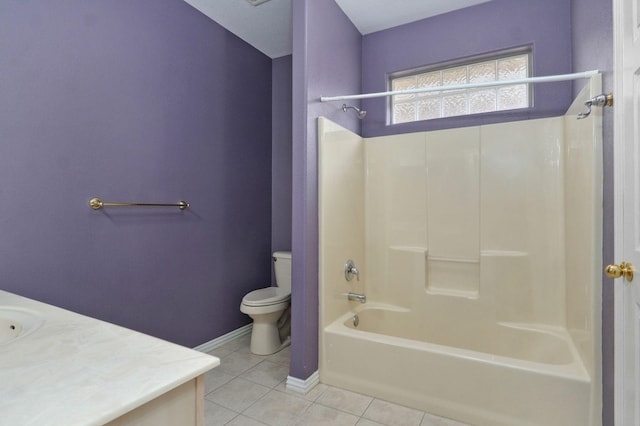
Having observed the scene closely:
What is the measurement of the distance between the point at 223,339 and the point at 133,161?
150cm

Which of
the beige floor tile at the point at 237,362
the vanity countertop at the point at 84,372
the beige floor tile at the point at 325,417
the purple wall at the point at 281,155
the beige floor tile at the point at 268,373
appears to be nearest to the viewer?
the vanity countertop at the point at 84,372

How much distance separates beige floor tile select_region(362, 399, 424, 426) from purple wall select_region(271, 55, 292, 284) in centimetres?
158

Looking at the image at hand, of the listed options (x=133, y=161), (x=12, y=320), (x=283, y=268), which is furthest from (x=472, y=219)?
(x=12, y=320)

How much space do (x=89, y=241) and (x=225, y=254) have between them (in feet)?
3.29

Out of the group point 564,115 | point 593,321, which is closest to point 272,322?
point 593,321

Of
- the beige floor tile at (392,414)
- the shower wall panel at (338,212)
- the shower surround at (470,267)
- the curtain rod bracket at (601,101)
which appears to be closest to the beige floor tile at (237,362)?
the shower surround at (470,267)

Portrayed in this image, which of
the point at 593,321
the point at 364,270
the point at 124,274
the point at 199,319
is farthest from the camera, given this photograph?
the point at 364,270

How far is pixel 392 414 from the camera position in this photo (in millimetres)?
1712

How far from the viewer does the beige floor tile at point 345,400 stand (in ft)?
5.79

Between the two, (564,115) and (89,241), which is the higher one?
(564,115)

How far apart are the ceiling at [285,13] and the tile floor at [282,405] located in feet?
8.36

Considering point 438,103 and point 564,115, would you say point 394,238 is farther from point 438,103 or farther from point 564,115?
point 564,115

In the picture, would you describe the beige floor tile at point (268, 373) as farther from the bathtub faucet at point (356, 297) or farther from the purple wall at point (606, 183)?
the purple wall at point (606, 183)

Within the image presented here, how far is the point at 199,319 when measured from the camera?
243 centimetres
